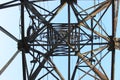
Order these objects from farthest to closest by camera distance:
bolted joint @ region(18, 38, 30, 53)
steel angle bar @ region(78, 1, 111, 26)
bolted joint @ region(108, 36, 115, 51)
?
steel angle bar @ region(78, 1, 111, 26)
bolted joint @ region(18, 38, 30, 53)
bolted joint @ region(108, 36, 115, 51)

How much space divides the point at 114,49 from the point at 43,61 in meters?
4.54

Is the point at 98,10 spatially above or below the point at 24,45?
above

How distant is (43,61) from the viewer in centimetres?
2267

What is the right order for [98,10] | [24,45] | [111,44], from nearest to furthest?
[111,44] → [24,45] → [98,10]

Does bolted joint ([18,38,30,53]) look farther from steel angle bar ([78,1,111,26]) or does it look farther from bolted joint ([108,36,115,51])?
bolted joint ([108,36,115,51])

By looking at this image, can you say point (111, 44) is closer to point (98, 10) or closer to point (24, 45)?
point (98, 10)

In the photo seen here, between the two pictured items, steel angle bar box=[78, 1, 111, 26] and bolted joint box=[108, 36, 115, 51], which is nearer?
bolted joint box=[108, 36, 115, 51]

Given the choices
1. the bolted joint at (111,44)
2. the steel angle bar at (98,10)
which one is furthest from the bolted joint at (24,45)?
the bolted joint at (111,44)

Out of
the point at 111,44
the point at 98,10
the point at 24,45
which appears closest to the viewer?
the point at 111,44

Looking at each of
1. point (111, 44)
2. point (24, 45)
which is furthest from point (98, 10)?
point (24, 45)

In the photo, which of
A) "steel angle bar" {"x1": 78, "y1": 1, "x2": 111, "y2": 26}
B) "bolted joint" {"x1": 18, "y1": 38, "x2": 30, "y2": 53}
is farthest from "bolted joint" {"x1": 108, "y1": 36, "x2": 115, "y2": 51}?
"bolted joint" {"x1": 18, "y1": 38, "x2": 30, "y2": 53}

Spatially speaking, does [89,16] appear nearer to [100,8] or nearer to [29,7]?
[100,8]

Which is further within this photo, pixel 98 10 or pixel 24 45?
pixel 98 10

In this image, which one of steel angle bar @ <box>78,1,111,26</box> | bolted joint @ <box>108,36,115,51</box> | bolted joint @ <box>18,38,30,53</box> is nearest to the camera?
bolted joint @ <box>108,36,115,51</box>
